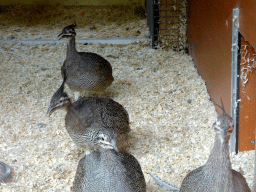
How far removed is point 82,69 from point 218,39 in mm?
1539

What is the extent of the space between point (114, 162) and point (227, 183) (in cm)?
75

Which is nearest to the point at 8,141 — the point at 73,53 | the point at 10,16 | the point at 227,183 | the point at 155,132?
the point at 73,53

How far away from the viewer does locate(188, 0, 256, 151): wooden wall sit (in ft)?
9.11

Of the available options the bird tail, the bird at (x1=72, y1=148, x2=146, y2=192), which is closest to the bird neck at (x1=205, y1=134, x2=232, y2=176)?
the bird at (x1=72, y1=148, x2=146, y2=192)

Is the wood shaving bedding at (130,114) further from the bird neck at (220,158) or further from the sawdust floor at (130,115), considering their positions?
the bird neck at (220,158)

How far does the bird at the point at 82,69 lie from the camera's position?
13.4 feet

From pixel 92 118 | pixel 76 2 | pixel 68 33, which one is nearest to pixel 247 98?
pixel 92 118

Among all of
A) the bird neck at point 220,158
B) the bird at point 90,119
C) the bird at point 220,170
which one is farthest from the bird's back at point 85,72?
the bird neck at point 220,158

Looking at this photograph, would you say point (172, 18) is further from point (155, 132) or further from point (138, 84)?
point (155, 132)

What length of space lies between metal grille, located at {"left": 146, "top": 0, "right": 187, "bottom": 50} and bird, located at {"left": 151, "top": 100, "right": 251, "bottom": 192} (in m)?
3.45

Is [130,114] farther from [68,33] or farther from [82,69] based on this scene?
[68,33]

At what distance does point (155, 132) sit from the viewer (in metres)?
3.76

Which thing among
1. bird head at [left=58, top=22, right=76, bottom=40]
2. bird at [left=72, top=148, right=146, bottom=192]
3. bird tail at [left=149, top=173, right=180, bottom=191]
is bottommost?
bird tail at [left=149, top=173, right=180, bottom=191]

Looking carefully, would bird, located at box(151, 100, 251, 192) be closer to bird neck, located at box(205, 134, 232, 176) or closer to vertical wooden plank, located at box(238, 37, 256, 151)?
bird neck, located at box(205, 134, 232, 176)
